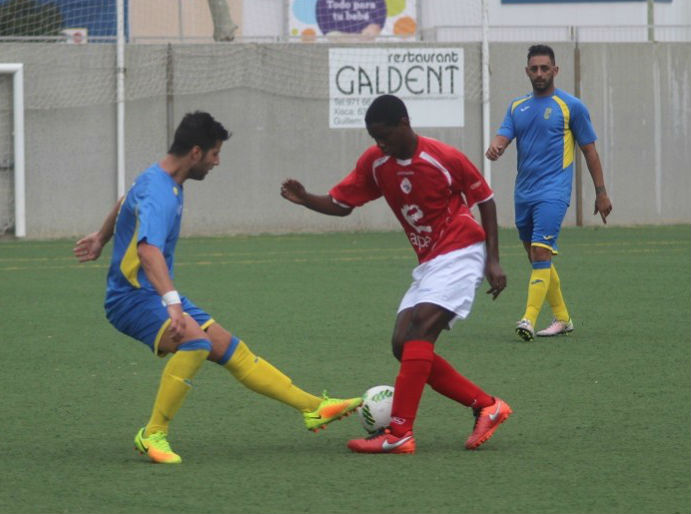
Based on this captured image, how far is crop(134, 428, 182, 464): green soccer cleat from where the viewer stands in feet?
21.8

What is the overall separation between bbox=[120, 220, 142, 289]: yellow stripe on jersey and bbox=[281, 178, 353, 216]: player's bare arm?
2.96 feet

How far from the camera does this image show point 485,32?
23.2 meters

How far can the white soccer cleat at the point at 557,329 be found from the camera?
11172 millimetres

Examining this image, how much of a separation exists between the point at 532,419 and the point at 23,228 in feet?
49.4

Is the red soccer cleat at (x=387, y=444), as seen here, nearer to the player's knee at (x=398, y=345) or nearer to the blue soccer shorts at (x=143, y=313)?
the player's knee at (x=398, y=345)

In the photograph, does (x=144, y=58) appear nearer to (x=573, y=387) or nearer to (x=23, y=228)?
(x=23, y=228)

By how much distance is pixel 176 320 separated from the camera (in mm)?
6289

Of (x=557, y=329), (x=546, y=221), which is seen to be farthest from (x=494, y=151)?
(x=557, y=329)

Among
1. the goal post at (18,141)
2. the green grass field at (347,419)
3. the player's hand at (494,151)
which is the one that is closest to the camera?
the green grass field at (347,419)

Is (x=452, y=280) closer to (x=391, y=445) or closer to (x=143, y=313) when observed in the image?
(x=391, y=445)

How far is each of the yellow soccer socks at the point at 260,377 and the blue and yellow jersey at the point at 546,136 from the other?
181 inches

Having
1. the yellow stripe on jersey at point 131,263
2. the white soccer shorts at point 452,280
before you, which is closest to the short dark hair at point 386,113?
the white soccer shorts at point 452,280

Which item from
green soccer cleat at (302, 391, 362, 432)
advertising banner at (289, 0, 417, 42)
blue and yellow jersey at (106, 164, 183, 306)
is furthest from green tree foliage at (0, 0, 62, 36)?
green soccer cleat at (302, 391, 362, 432)

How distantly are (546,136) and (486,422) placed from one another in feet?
15.5
